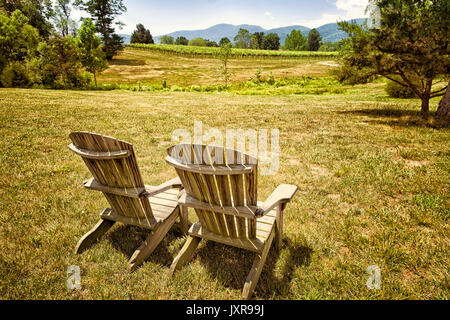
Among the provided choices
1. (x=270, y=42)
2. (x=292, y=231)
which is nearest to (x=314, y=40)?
(x=270, y=42)

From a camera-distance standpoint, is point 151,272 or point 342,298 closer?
point 342,298

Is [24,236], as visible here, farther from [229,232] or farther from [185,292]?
[229,232]

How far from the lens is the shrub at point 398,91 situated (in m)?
17.2

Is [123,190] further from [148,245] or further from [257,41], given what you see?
[257,41]

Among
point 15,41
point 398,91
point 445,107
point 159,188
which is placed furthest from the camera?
point 15,41

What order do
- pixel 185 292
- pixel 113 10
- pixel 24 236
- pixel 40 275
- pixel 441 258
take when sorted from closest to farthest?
1. pixel 185 292
2. pixel 40 275
3. pixel 441 258
4. pixel 24 236
5. pixel 113 10

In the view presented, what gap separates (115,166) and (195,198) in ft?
3.04

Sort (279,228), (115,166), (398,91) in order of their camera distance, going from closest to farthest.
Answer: (115,166), (279,228), (398,91)

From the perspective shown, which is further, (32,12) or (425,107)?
(32,12)

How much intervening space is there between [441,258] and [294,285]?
1.88m

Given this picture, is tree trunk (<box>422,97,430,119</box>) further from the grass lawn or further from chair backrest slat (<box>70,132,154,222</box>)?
chair backrest slat (<box>70,132,154,222</box>)

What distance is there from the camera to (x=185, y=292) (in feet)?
8.05

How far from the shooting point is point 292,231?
11.1 ft
